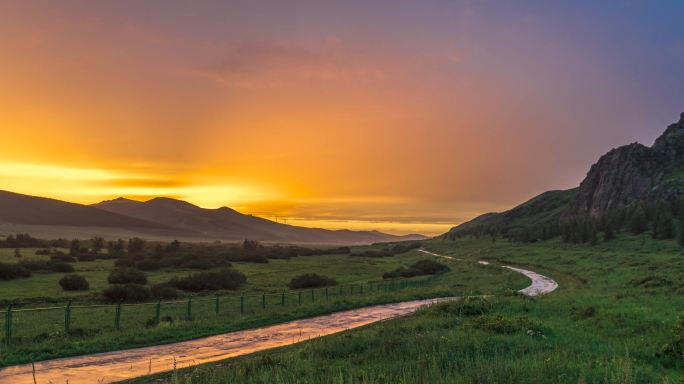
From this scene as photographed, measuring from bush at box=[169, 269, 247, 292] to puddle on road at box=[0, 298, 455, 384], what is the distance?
2451cm

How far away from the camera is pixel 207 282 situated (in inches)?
2061

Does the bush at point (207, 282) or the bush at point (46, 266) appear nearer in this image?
the bush at point (207, 282)

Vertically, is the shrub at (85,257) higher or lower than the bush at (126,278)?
higher

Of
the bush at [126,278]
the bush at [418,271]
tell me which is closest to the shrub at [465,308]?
the bush at [126,278]

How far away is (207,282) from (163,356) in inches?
1315

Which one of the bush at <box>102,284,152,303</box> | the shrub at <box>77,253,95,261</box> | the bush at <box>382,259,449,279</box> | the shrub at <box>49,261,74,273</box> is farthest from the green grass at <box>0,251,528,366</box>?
the shrub at <box>77,253,95,261</box>

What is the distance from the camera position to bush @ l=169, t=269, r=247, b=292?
51.0 m

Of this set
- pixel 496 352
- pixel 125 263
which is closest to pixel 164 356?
pixel 496 352

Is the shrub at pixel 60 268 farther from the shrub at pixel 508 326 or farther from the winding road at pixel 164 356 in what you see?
the shrub at pixel 508 326

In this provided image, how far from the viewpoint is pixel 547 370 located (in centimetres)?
1018

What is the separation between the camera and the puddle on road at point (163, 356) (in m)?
16.4

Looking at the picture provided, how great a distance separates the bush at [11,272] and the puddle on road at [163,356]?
37469mm

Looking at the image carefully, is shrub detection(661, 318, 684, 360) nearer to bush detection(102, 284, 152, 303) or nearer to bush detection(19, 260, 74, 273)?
bush detection(102, 284, 152, 303)

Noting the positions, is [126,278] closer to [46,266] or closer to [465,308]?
[46,266]
